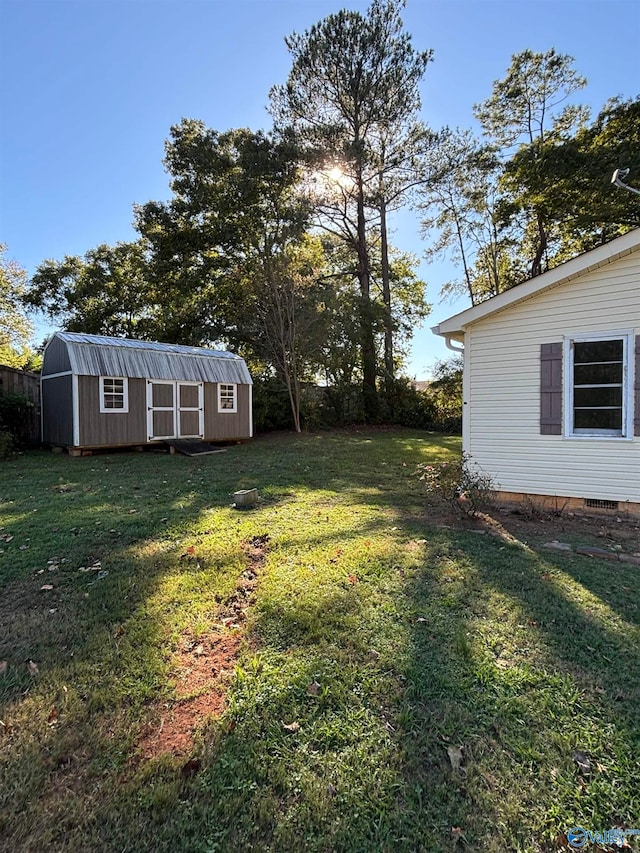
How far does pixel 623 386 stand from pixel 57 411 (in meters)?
12.1

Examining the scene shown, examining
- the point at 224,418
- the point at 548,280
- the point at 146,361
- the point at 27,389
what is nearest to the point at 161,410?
the point at 146,361

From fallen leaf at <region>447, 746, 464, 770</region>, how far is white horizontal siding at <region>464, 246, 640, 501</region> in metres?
4.81

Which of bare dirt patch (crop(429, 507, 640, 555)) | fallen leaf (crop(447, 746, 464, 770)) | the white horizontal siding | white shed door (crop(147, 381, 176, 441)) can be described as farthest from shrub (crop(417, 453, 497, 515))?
white shed door (crop(147, 381, 176, 441))

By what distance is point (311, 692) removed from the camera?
6.88 ft

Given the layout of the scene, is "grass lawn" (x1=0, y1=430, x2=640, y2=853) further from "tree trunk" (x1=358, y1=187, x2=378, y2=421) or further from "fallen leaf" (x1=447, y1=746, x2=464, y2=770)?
"tree trunk" (x1=358, y1=187, x2=378, y2=421)

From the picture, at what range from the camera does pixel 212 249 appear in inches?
733

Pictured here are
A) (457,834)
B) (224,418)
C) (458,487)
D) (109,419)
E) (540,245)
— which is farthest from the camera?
(540,245)

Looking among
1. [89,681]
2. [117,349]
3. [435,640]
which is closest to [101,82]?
[117,349]

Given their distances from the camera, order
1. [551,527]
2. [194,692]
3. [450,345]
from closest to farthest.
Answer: [194,692]
[551,527]
[450,345]

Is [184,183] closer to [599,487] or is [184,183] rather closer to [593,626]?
[599,487]

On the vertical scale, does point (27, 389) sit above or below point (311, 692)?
above

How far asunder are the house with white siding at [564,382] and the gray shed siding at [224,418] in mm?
8350

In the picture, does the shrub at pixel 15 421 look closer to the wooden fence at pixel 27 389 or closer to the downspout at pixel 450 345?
the wooden fence at pixel 27 389

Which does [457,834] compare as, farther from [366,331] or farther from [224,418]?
[366,331]
